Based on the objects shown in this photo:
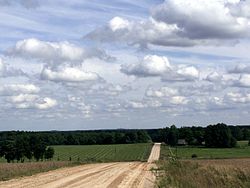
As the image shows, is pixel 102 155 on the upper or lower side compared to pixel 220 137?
lower

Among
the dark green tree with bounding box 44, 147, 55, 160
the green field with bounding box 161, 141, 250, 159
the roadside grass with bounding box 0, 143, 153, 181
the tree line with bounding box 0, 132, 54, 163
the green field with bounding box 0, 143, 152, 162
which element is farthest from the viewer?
the tree line with bounding box 0, 132, 54, 163

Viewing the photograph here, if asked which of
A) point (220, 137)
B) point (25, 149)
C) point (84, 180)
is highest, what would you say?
point (220, 137)

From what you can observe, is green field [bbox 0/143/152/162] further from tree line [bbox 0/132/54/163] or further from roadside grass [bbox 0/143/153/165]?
tree line [bbox 0/132/54/163]

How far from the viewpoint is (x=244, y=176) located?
27.8 m

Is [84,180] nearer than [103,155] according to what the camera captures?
Yes

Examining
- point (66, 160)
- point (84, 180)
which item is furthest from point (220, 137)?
point (84, 180)

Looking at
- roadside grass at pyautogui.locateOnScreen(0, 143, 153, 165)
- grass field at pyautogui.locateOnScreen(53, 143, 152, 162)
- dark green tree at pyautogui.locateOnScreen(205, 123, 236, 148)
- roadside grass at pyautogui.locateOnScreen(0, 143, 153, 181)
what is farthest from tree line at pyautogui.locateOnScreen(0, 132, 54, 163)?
dark green tree at pyautogui.locateOnScreen(205, 123, 236, 148)

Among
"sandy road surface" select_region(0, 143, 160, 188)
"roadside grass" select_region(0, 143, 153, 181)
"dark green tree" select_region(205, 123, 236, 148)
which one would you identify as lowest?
"sandy road surface" select_region(0, 143, 160, 188)

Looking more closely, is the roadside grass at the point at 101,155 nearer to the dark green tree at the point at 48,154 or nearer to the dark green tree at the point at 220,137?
the dark green tree at the point at 48,154

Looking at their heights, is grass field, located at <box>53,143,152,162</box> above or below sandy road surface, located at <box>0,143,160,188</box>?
above

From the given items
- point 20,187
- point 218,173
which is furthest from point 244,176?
point 20,187

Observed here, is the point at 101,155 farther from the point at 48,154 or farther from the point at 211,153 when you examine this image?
the point at 211,153

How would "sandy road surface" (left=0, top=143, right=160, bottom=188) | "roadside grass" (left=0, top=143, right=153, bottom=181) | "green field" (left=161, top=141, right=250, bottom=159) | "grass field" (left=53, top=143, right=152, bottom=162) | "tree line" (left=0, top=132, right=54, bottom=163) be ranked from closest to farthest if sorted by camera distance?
"sandy road surface" (left=0, top=143, right=160, bottom=188), "roadside grass" (left=0, top=143, right=153, bottom=181), "green field" (left=161, top=141, right=250, bottom=159), "grass field" (left=53, top=143, right=152, bottom=162), "tree line" (left=0, top=132, right=54, bottom=163)

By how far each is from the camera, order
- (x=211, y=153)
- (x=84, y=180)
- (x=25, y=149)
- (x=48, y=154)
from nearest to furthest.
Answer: (x=84, y=180), (x=48, y=154), (x=211, y=153), (x=25, y=149)
